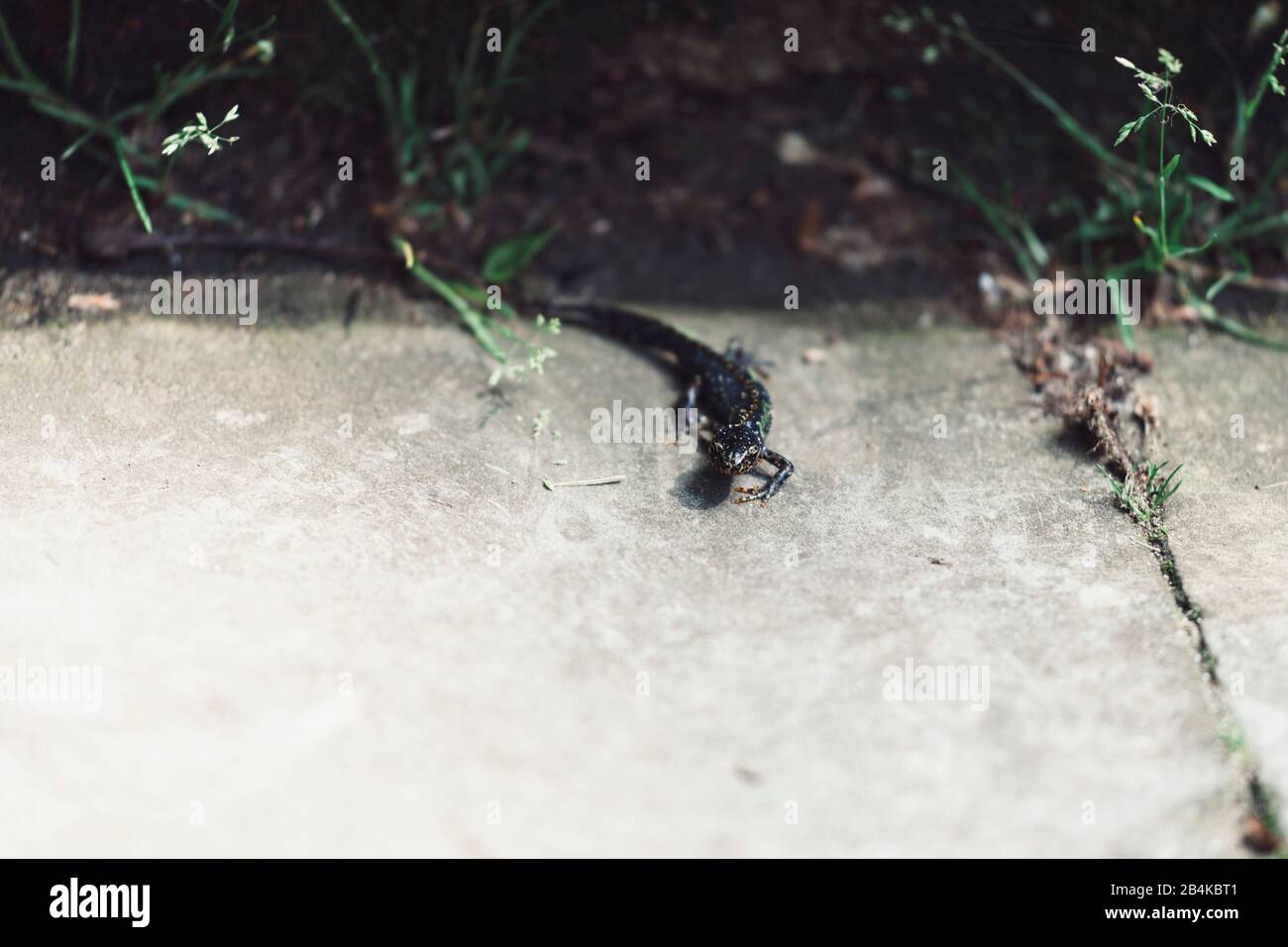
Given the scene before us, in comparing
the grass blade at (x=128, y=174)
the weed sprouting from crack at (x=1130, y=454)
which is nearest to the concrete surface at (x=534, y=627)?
the weed sprouting from crack at (x=1130, y=454)

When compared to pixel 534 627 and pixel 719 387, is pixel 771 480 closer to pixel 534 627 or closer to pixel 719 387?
pixel 719 387

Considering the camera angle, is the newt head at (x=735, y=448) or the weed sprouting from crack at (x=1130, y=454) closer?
the weed sprouting from crack at (x=1130, y=454)

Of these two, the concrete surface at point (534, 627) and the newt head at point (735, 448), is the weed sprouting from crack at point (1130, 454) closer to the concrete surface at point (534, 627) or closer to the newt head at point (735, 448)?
the concrete surface at point (534, 627)

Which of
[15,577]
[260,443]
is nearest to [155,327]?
[260,443]

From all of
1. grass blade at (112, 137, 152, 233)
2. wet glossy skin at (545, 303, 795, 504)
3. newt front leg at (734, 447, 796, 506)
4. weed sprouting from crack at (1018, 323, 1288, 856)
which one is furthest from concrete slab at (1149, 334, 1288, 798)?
grass blade at (112, 137, 152, 233)

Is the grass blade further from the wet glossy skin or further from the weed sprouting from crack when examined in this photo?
the weed sprouting from crack
